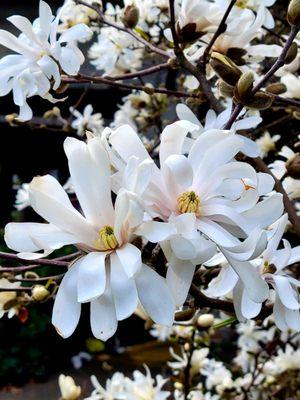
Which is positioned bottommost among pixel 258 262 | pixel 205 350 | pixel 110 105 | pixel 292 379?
A: pixel 110 105

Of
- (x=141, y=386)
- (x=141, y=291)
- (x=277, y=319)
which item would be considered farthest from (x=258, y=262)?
(x=141, y=386)

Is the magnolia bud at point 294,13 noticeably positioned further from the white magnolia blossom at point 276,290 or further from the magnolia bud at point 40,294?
the magnolia bud at point 40,294

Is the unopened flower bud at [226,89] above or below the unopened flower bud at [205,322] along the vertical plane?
above

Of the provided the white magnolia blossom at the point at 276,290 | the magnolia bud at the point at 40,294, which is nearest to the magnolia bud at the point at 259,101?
the white magnolia blossom at the point at 276,290

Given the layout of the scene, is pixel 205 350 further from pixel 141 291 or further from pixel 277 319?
pixel 141 291

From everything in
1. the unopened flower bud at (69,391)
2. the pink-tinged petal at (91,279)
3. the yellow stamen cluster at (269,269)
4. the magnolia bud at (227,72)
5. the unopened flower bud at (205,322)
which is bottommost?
the unopened flower bud at (69,391)

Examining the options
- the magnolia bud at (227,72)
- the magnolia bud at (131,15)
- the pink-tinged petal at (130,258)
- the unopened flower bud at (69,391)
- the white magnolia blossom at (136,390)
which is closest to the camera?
the pink-tinged petal at (130,258)

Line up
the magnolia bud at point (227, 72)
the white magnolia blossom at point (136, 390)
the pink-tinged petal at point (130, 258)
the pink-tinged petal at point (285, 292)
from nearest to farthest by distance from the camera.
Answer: the pink-tinged petal at point (130, 258) → the pink-tinged petal at point (285, 292) → the magnolia bud at point (227, 72) → the white magnolia blossom at point (136, 390)
